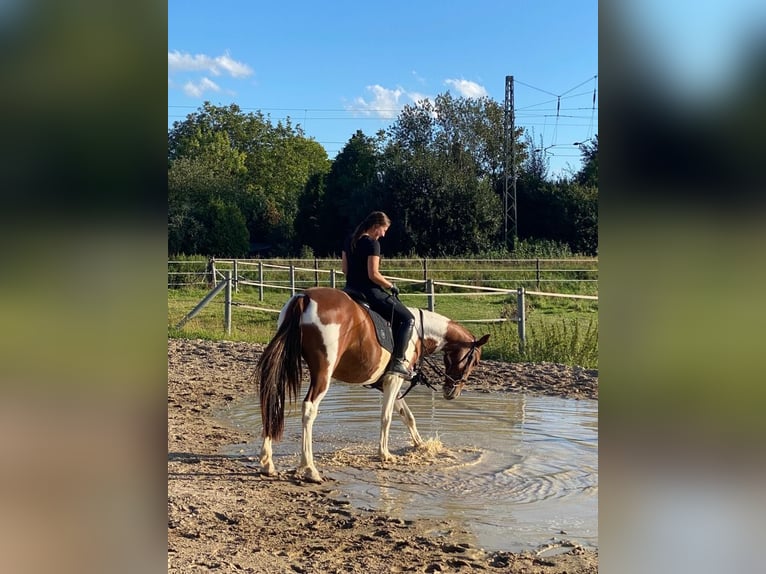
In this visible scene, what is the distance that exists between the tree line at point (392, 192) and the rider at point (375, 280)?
28.1m

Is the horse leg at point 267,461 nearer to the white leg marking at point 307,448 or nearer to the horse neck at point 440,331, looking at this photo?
the white leg marking at point 307,448

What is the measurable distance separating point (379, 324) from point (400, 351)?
0.40 m

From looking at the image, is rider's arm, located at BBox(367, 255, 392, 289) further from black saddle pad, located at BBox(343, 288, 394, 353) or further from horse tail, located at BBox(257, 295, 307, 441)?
horse tail, located at BBox(257, 295, 307, 441)

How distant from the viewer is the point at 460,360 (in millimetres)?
7348

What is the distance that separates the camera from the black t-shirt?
6016mm

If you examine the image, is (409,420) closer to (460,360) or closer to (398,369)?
(398,369)

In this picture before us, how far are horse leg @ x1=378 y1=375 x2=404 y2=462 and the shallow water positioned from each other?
5.3 inches

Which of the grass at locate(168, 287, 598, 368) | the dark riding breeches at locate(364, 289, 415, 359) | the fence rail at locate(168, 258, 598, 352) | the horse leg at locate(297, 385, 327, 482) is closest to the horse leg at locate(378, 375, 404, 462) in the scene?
the dark riding breeches at locate(364, 289, 415, 359)

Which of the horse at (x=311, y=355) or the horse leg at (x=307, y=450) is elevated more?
the horse at (x=311, y=355)

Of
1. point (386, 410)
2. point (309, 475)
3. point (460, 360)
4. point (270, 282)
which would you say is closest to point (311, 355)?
point (309, 475)

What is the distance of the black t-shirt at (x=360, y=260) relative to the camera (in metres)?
6.02

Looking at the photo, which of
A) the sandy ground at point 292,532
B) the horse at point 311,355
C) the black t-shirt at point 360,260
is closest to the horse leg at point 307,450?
the horse at point 311,355
